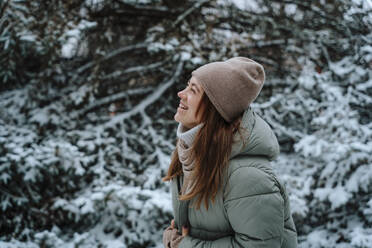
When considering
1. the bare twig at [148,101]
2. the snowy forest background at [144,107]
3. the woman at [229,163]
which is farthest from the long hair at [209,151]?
the bare twig at [148,101]

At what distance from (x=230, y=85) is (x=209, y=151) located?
30 centimetres

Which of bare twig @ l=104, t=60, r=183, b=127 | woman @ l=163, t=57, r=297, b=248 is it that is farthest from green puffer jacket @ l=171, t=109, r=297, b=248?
bare twig @ l=104, t=60, r=183, b=127

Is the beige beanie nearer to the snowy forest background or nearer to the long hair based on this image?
the long hair

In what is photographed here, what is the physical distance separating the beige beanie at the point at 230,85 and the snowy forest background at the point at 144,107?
2.35 m

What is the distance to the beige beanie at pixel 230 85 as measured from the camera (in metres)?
1.24

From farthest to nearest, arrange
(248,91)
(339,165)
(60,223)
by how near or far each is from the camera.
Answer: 1. (60,223)
2. (339,165)
3. (248,91)

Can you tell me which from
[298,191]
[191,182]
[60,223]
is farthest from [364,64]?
[60,223]

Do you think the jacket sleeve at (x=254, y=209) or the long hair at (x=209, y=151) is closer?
the jacket sleeve at (x=254, y=209)

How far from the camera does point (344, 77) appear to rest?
12.5 feet

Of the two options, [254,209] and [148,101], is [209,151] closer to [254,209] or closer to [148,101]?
[254,209]

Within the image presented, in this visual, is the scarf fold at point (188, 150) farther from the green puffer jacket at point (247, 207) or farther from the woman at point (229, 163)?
the green puffer jacket at point (247, 207)

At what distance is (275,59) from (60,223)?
3945 mm

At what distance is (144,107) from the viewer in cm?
438

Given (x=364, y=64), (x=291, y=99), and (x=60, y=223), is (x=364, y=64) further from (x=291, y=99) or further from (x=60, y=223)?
(x=60, y=223)
